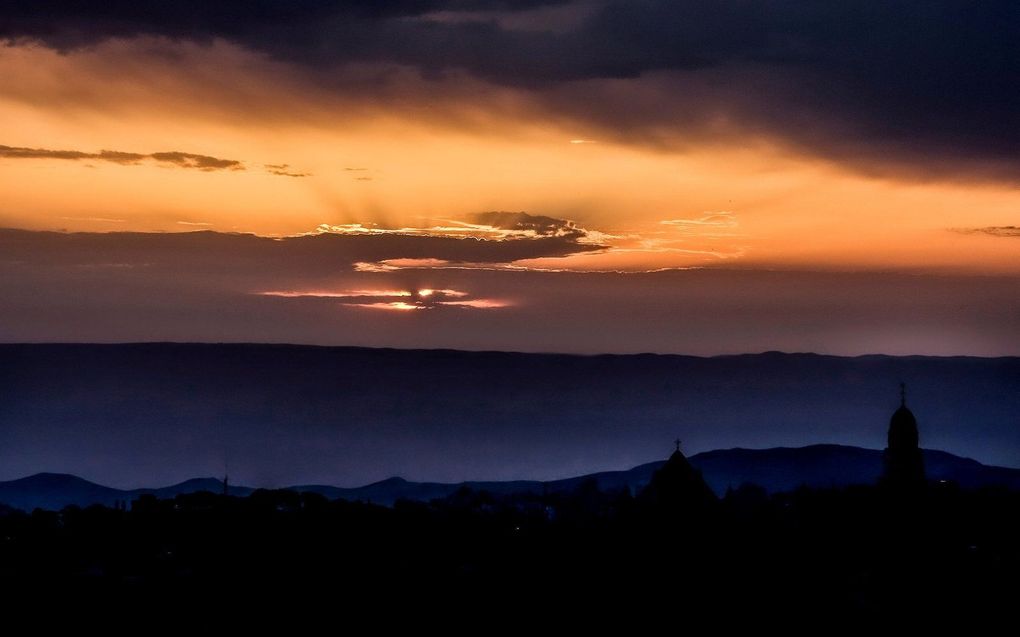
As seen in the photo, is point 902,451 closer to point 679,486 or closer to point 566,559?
point 679,486

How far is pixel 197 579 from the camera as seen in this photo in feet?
331

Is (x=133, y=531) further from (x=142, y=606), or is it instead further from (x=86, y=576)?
(x=142, y=606)

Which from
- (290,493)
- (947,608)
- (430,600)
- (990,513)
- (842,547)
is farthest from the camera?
(290,493)

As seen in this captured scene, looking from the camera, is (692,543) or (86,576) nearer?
(692,543)

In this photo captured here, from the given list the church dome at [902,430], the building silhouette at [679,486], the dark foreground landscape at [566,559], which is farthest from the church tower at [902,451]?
the building silhouette at [679,486]

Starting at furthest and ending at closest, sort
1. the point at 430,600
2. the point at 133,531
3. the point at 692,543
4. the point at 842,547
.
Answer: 1. the point at 133,531
2. the point at 842,547
3. the point at 430,600
4. the point at 692,543

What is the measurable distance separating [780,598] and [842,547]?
1050 inches

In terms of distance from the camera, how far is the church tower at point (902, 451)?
91188 millimetres

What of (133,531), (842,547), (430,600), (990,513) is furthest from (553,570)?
(990,513)

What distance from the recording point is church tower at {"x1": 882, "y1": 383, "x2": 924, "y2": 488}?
9119cm

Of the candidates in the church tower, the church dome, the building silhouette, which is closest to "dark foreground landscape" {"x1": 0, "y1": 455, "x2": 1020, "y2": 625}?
the building silhouette

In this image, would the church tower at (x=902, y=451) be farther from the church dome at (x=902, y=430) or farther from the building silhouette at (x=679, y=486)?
the building silhouette at (x=679, y=486)

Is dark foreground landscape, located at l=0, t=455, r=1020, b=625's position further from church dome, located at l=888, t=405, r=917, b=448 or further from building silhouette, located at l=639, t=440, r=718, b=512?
Answer: church dome, located at l=888, t=405, r=917, b=448

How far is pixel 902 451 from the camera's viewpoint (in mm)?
91312
